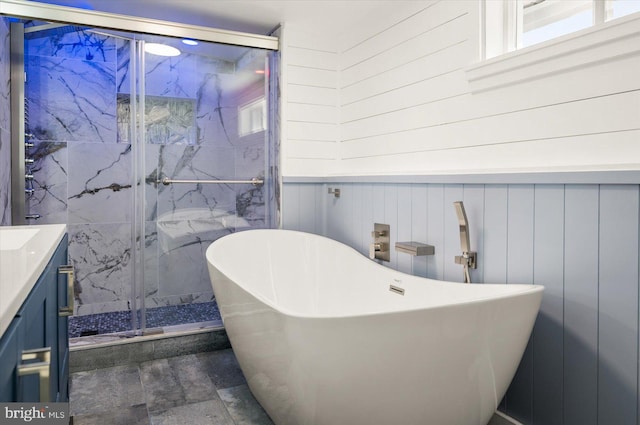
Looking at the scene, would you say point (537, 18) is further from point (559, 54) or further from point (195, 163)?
point (195, 163)

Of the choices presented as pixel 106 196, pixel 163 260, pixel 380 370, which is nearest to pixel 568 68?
pixel 380 370

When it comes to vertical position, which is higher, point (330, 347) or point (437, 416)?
point (330, 347)

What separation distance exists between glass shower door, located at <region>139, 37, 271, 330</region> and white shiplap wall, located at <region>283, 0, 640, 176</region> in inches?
11.2

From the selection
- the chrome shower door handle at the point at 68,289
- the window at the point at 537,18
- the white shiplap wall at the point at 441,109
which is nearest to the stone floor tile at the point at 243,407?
the chrome shower door handle at the point at 68,289

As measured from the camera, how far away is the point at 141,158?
2.81 m

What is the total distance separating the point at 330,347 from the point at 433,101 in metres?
1.61

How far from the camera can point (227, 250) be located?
107 inches

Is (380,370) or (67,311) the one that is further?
(67,311)

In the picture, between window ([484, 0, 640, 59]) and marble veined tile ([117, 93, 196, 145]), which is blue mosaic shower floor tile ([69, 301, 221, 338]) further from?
window ([484, 0, 640, 59])

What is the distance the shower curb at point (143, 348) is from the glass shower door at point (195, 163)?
0.10 m

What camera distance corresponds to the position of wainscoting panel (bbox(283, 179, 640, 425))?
1.50m

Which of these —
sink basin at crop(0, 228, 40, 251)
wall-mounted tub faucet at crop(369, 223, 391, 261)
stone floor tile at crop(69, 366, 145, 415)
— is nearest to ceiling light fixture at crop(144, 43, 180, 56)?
sink basin at crop(0, 228, 40, 251)

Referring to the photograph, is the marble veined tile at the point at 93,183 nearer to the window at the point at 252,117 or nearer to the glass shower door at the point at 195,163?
the glass shower door at the point at 195,163

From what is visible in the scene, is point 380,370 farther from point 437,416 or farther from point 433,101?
point 433,101
